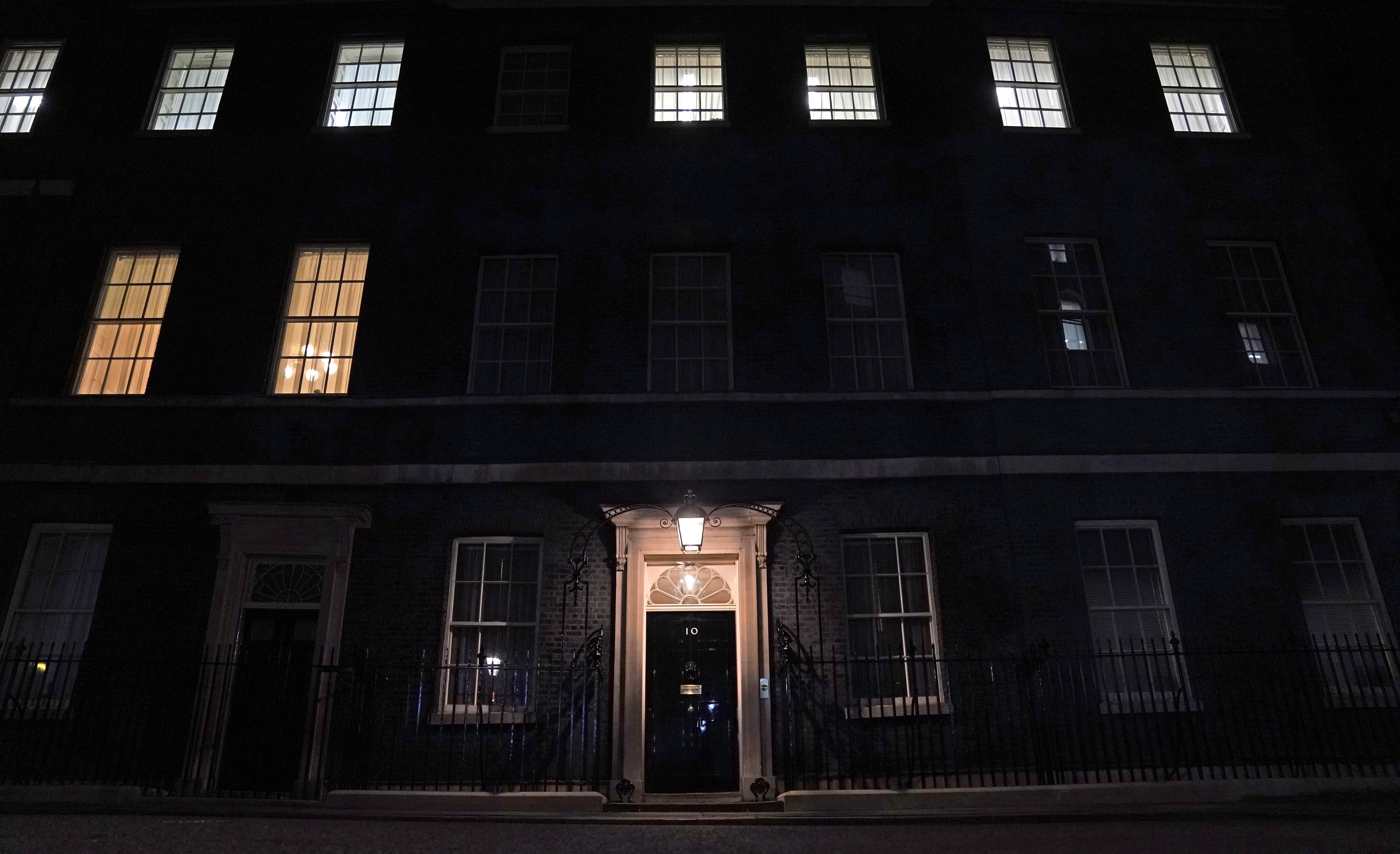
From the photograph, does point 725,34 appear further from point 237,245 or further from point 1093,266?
point 237,245

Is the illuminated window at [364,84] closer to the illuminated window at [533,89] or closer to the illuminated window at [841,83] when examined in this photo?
the illuminated window at [533,89]

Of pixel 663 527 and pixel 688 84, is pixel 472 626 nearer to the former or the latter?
pixel 663 527

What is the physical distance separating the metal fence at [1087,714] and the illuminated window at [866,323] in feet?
11.7

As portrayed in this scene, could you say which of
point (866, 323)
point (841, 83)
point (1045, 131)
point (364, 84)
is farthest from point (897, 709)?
point (364, 84)

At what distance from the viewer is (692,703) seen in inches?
344

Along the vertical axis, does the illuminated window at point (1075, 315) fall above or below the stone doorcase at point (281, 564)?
above

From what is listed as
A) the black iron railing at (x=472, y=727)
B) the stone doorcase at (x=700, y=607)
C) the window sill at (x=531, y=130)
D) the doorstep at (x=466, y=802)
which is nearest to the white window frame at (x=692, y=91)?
the window sill at (x=531, y=130)

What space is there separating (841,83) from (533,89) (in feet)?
15.7

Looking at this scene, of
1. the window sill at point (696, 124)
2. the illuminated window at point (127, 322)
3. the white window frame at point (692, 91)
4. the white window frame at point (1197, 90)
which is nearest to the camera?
the illuminated window at point (127, 322)

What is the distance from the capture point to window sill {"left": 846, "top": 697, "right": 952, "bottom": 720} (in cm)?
838

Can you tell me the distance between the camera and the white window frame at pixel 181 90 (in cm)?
1156

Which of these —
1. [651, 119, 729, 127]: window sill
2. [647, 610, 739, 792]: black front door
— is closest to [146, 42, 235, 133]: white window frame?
[651, 119, 729, 127]: window sill

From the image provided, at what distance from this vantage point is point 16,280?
10.7 meters

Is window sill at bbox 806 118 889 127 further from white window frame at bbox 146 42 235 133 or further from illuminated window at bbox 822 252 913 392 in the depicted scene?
white window frame at bbox 146 42 235 133
